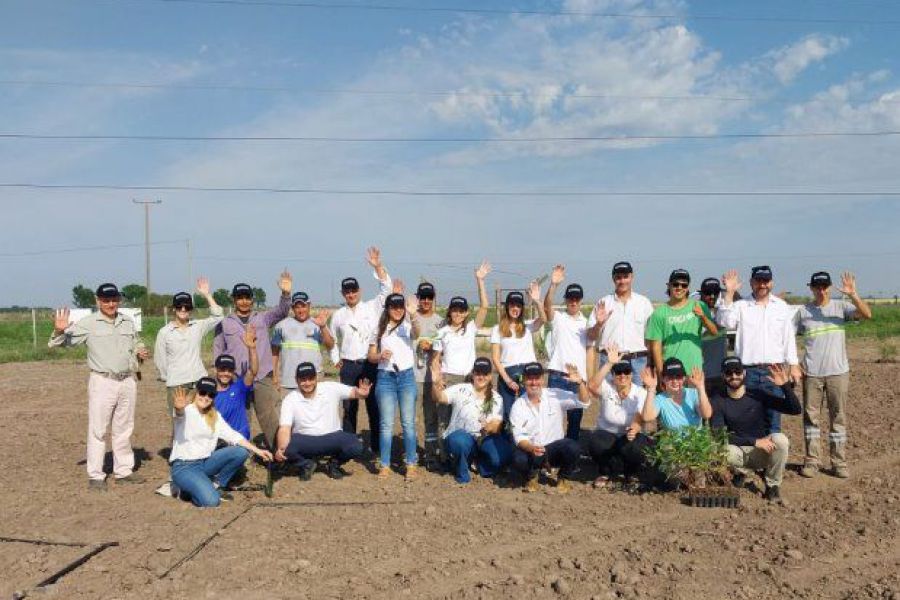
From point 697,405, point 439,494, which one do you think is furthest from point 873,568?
point 439,494

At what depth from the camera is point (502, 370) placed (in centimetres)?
737

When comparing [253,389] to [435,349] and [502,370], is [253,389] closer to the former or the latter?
[435,349]

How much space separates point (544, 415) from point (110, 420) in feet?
12.9

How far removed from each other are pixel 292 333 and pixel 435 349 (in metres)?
1.42

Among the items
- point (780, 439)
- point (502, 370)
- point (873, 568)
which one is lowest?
point (873, 568)

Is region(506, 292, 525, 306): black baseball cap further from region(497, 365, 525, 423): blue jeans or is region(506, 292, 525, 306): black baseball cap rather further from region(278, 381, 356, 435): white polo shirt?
region(278, 381, 356, 435): white polo shirt

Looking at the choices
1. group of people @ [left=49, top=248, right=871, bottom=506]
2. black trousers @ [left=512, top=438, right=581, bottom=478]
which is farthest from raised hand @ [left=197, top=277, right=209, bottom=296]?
black trousers @ [left=512, top=438, right=581, bottom=478]

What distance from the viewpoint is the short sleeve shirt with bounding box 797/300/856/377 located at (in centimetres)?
715

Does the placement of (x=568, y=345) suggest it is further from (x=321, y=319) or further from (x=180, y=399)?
(x=180, y=399)

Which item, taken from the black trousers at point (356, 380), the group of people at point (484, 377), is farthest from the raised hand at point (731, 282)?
the black trousers at point (356, 380)

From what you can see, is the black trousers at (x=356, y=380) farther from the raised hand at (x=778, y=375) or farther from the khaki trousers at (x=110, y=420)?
the raised hand at (x=778, y=375)

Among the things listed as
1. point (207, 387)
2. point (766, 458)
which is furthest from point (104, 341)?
point (766, 458)

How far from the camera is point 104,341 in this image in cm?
706

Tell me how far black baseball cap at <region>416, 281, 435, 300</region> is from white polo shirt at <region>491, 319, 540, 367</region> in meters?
0.70
